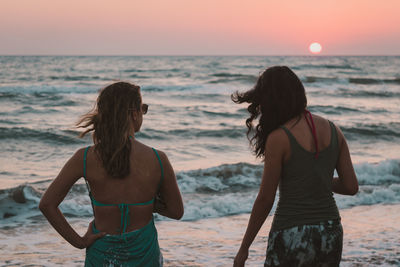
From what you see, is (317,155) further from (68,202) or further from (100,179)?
(68,202)

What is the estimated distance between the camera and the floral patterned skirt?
7.64 feet

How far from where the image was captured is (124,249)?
2221mm

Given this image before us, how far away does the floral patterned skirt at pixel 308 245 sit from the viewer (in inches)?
91.7

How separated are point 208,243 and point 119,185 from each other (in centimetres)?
383

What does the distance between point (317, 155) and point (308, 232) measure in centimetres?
36

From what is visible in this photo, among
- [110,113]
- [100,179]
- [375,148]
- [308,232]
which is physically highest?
[110,113]

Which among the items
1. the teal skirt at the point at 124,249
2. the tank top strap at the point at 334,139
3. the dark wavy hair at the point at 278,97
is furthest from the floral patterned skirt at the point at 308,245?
the teal skirt at the point at 124,249

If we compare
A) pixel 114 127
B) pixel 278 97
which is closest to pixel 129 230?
pixel 114 127

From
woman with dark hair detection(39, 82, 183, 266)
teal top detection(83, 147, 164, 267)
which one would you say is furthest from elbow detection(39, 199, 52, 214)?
teal top detection(83, 147, 164, 267)

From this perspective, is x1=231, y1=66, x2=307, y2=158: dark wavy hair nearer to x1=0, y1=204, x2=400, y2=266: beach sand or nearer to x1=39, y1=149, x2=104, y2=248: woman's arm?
x1=39, y1=149, x2=104, y2=248: woman's arm

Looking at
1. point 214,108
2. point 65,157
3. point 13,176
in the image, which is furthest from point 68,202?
point 214,108

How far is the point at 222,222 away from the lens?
22.4 ft

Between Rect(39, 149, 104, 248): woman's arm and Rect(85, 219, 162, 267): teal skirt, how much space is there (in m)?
0.05

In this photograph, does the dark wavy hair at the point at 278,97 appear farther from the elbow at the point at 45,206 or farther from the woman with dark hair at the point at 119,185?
the elbow at the point at 45,206
